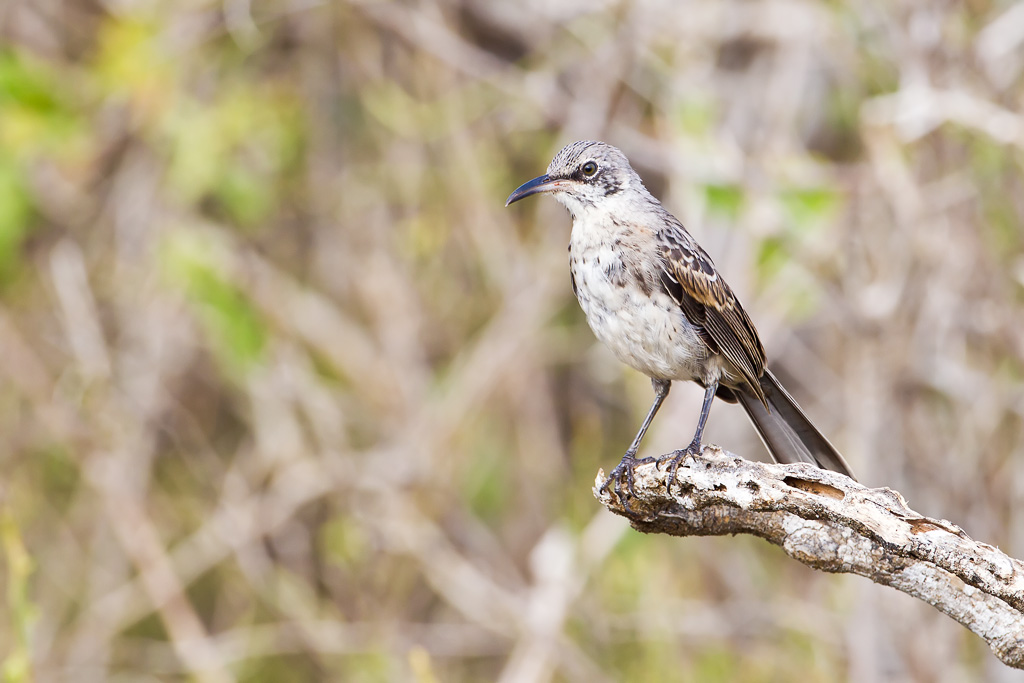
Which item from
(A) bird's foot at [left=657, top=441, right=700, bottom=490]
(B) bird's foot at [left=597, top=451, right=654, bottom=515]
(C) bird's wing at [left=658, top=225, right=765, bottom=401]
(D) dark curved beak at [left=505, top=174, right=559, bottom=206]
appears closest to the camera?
(A) bird's foot at [left=657, top=441, right=700, bottom=490]

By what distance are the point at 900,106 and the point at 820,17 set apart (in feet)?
5.24

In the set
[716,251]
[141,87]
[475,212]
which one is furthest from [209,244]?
[716,251]

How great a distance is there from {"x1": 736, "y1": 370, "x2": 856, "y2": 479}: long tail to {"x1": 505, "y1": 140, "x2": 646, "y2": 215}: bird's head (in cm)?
88

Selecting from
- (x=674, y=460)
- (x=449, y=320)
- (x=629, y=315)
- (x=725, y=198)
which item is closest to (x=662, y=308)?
(x=629, y=315)

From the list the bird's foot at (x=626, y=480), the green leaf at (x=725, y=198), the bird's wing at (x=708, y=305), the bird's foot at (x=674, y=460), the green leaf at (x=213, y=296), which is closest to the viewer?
the bird's foot at (x=674, y=460)

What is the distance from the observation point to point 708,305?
13.6 ft

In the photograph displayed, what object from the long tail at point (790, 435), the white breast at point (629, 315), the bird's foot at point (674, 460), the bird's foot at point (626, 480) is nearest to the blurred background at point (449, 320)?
the long tail at point (790, 435)

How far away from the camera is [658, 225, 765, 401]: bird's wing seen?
4.10 meters

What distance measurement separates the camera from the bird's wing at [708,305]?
4.10m

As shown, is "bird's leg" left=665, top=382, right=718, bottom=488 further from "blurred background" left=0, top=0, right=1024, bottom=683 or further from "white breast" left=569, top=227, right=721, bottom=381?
"blurred background" left=0, top=0, right=1024, bottom=683

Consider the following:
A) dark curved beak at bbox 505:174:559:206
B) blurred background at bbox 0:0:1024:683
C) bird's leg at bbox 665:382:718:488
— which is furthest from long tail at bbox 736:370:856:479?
blurred background at bbox 0:0:1024:683

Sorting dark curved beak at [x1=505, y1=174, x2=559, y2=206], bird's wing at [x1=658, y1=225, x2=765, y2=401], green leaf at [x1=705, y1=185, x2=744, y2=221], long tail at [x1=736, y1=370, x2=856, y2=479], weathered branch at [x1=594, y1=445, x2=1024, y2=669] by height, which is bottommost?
weathered branch at [x1=594, y1=445, x2=1024, y2=669]

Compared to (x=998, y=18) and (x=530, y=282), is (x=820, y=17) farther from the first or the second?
(x=530, y=282)

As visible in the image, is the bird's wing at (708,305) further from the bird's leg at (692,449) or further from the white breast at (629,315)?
the bird's leg at (692,449)
